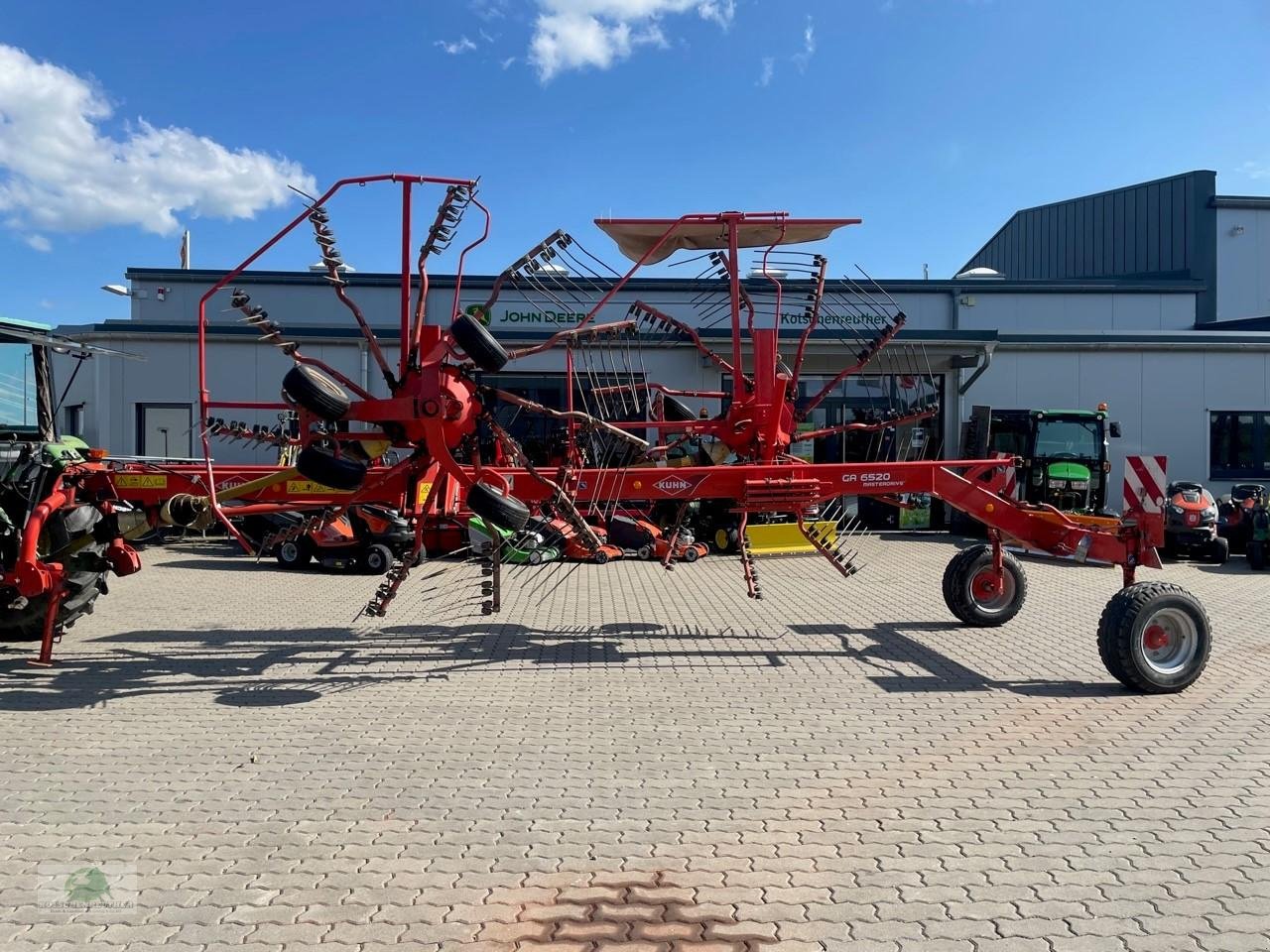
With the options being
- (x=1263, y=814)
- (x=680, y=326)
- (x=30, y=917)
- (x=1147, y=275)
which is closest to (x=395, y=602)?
(x=680, y=326)

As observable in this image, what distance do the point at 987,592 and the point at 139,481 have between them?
6992mm

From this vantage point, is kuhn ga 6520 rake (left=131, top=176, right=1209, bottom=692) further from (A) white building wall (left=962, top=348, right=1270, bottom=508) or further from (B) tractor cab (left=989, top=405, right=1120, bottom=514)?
(A) white building wall (left=962, top=348, right=1270, bottom=508)

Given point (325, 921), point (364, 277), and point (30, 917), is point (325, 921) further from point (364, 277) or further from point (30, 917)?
point (364, 277)

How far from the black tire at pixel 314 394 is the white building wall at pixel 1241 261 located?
2937cm

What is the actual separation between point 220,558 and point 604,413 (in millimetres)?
8776

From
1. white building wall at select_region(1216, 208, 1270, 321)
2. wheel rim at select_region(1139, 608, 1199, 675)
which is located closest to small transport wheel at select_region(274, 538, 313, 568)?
wheel rim at select_region(1139, 608, 1199, 675)

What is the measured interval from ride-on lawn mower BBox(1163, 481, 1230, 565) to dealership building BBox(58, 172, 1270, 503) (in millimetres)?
3904

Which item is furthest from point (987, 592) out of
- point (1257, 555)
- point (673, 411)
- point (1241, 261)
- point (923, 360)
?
point (1241, 261)

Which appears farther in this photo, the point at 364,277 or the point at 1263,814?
the point at 364,277

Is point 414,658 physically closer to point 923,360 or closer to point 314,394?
point 314,394

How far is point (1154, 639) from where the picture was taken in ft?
20.7

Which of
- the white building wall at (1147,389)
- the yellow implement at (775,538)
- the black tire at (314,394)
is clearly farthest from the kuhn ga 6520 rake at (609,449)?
the white building wall at (1147,389)

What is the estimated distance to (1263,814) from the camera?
13.6 ft

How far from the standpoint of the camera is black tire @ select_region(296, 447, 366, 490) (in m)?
6.02
